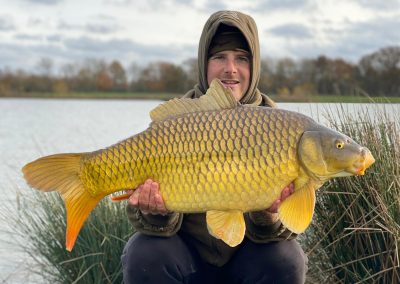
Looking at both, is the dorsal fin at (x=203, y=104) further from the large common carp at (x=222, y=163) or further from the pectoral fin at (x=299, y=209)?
the pectoral fin at (x=299, y=209)

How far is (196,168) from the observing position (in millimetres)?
1814

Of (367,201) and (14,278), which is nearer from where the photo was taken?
(367,201)

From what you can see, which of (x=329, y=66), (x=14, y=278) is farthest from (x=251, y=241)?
(x=329, y=66)

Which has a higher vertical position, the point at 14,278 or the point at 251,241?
the point at 251,241

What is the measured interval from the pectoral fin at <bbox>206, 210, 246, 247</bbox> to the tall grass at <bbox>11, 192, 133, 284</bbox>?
109 cm

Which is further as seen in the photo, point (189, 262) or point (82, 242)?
point (82, 242)

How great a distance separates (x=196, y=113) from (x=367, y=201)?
911 mm

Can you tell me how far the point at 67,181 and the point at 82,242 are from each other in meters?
1.22

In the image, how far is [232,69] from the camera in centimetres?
240

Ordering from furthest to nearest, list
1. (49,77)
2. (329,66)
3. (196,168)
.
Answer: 1. (49,77)
2. (329,66)
3. (196,168)

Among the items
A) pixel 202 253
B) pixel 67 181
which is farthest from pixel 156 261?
pixel 67 181

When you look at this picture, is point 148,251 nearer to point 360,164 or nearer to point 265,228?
point 265,228

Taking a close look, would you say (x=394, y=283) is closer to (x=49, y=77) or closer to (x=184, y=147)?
(x=184, y=147)

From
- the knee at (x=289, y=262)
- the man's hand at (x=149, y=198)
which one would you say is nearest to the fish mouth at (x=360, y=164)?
the knee at (x=289, y=262)
